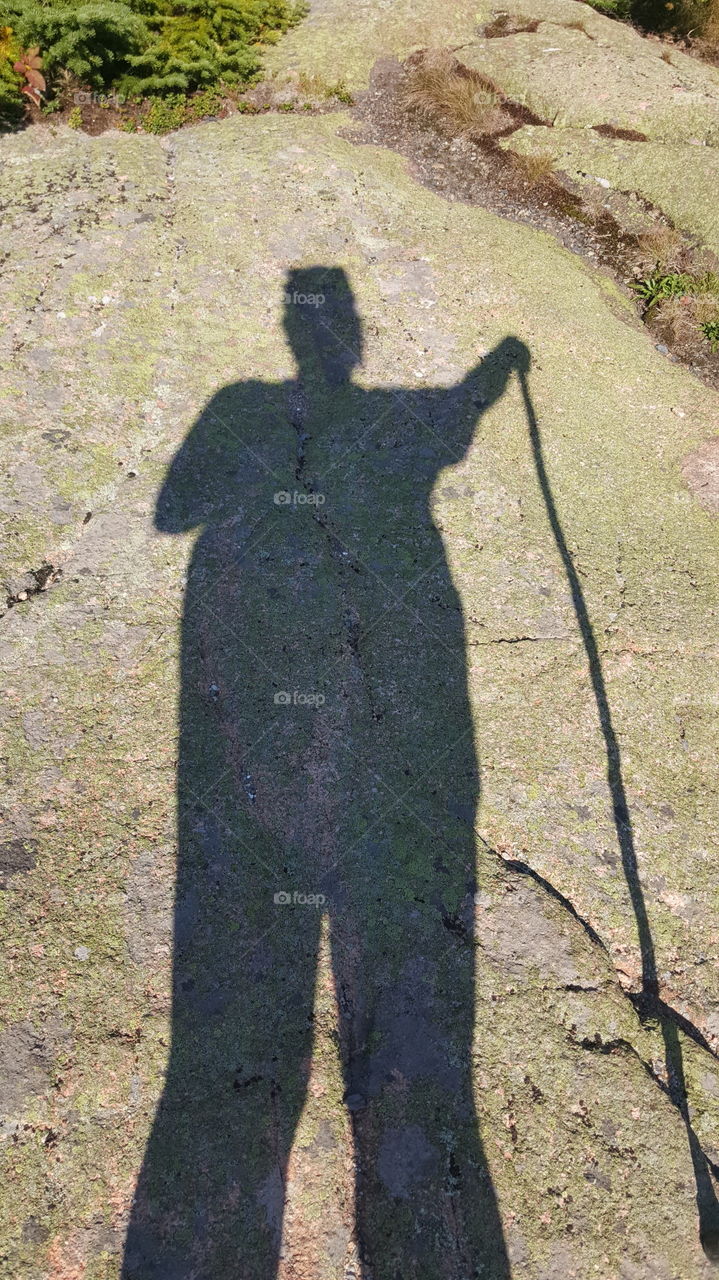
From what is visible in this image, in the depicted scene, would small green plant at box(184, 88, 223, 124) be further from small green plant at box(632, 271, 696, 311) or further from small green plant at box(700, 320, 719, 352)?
small green plant at box(700, 320, 719, 352)

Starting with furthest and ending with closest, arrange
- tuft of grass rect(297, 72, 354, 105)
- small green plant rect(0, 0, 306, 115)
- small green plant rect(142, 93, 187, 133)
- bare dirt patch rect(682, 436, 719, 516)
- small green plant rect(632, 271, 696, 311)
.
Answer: tuft of grass rect(297, 72, 354, 105), small green plant rect(142, 93, 187, 133), small green plant rect(0, 0, 306, 115), small green plant rect(632, 271, 696, 311), bare dirt patch rect(682, 436, 719, 516)

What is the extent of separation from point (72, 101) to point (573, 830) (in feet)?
26.7

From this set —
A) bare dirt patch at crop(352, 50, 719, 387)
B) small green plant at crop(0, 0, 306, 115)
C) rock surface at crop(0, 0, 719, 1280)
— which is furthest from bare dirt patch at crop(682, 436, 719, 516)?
small green plant at crop(0, 0, 306, 115)

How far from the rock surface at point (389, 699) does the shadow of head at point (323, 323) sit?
0.12m

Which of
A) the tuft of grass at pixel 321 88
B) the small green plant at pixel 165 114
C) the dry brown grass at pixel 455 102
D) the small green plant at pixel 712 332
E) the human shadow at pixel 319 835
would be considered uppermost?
the dry brown grass at pixel 455 102

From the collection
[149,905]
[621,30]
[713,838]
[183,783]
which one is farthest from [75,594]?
[621,30]

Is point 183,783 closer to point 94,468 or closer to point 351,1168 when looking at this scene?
point 351,1168

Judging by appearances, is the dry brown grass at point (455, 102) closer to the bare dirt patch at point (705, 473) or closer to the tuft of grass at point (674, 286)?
the tuft of grass at point (674, 286)

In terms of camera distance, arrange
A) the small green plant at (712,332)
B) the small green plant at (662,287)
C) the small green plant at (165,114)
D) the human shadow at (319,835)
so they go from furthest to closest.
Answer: the small green plant at (165,114), the small green plant at (662,287), the small green plant at (712,332), the human shadow at (319,835)

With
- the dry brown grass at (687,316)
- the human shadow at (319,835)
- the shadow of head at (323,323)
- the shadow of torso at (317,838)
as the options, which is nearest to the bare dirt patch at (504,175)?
the dry brown grass at (687,316)

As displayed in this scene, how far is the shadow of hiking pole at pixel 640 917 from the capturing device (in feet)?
8.82

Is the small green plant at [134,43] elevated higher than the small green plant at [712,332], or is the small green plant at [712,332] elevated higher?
the small green plant at [134,43]

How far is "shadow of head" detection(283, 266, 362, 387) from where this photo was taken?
5.23m

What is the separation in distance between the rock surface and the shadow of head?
12 cm
